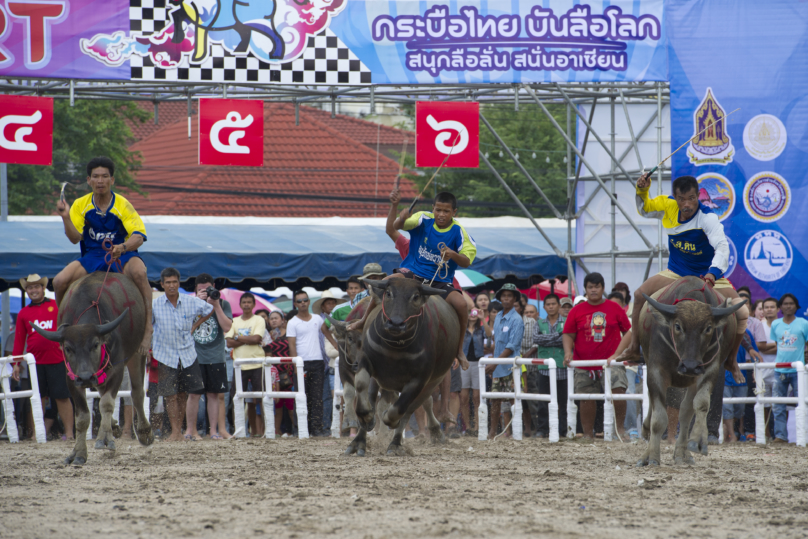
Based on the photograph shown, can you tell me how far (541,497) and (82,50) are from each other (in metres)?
11.0

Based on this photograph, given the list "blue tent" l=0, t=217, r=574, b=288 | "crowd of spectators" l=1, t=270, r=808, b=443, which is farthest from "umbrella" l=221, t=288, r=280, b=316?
"crowd of spectators" l=1, t=270, r=808, b=443

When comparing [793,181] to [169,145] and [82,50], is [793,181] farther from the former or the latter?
→ [169,145]

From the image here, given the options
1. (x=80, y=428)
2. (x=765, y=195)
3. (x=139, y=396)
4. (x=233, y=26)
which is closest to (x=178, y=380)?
(x=139, y=396)

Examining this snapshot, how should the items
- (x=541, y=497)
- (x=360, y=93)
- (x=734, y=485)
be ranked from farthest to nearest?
(x=360, y=93)
(x=734, y=485)
(x=541, y=497)

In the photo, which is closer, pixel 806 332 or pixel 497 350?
pixel 806 332

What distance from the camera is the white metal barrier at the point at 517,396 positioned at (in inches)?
471

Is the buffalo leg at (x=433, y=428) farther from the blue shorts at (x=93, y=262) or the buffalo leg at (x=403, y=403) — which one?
the blue shorts at (x=93, y=262)

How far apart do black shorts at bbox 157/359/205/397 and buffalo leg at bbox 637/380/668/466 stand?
646cm

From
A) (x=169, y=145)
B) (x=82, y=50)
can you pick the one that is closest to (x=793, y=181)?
(x=82, y=50)

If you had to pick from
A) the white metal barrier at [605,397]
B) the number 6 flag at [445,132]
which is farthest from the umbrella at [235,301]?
the white metal barrier at [605,397]

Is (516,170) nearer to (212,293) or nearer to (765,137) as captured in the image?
(765,137)

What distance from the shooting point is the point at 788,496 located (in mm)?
6605

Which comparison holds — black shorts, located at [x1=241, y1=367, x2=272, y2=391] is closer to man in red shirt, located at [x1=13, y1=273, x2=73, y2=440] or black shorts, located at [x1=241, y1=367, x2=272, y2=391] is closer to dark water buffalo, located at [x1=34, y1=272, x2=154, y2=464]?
man in red shirt, located at [x1=13, y1=273, x2=73, y2=440]

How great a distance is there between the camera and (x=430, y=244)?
9.62m
